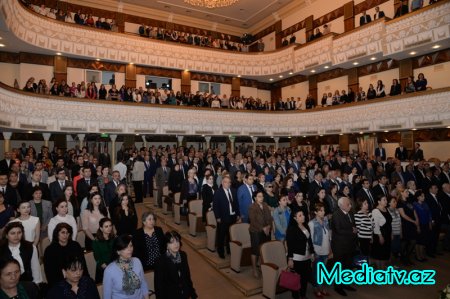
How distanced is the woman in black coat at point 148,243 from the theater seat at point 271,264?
1726 mm

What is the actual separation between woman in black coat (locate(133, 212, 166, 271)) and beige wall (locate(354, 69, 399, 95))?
14.8 meters

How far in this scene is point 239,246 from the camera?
213 inches

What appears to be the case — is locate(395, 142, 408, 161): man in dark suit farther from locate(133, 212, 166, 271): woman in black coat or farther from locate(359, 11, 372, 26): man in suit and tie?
locate(133, 212, 166, 271): woman in black coat

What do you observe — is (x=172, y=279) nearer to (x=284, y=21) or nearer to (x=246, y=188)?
(x=246, y=188)

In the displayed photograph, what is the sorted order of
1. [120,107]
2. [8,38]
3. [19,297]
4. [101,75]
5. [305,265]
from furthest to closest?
[101,75] → [120,107] → [8,38] → [305,265] → [19,297]

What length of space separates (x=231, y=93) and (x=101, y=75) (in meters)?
8.18

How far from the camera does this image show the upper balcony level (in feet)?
38.3

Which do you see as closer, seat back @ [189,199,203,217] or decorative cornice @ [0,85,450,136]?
seat back @ [189,199,203,217]

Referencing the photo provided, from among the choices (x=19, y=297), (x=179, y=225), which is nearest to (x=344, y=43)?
(x=179, y=225)

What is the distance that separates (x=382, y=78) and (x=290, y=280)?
14.1m

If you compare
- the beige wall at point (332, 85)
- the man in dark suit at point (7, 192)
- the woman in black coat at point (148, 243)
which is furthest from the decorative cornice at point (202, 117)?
the woman in black coat at point (148, 243)

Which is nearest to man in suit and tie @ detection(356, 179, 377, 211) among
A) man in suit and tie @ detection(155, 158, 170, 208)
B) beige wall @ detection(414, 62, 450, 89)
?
man in suit and tie @ detection(155, 158, 170, 208)

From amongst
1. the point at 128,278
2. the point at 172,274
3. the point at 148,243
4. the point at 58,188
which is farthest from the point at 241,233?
the point at 58,188

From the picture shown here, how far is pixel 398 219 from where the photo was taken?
625 centimetres
